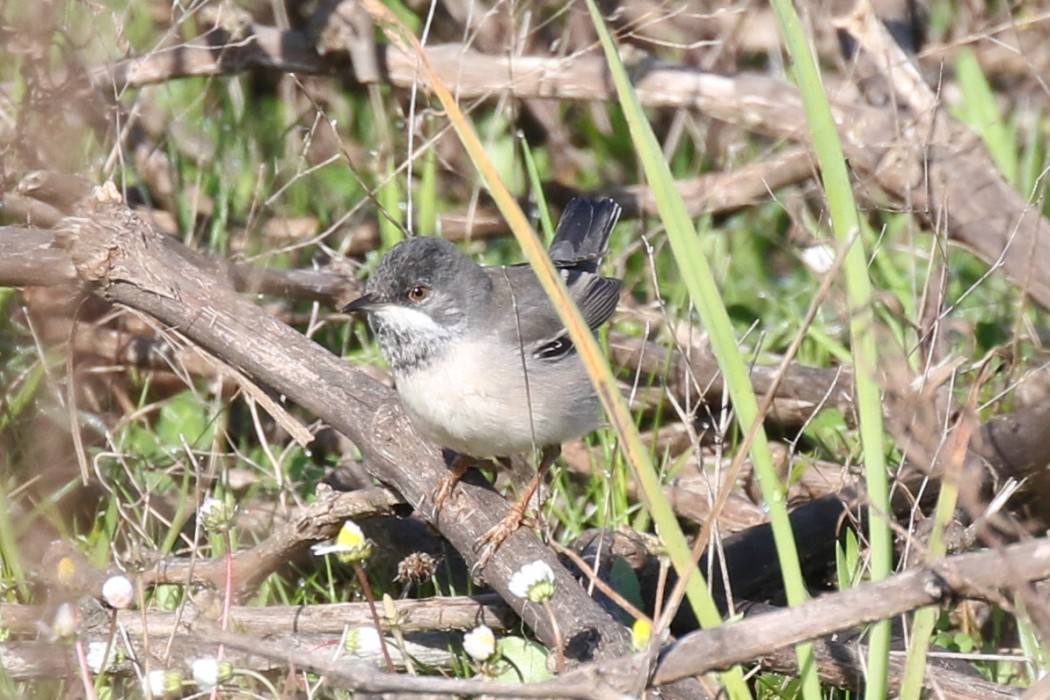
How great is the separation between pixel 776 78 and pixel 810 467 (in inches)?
89.7

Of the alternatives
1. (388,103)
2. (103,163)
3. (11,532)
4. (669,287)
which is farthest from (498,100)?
(11,532)

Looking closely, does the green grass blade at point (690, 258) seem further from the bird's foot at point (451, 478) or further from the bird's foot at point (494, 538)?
the bird's foot at point (451, 478)

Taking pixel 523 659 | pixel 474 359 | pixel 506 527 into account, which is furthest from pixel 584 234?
pixel 523 659

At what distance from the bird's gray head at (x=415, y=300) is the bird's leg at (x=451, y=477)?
0.33m

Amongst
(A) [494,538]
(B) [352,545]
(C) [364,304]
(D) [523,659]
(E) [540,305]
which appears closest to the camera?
(B) [352,545]

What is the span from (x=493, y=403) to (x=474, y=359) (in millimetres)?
185

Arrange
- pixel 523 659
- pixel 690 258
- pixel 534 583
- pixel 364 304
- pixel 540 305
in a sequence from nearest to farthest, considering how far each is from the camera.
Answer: pixel 690 258
pixel 534 583
pixel 523 659
pixel 364 304
pixel 540 305

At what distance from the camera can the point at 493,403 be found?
3.67 m

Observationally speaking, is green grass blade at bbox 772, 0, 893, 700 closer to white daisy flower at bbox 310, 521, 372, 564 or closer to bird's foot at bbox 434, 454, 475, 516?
white daisy flower at bbox 310, 521, 372, 564

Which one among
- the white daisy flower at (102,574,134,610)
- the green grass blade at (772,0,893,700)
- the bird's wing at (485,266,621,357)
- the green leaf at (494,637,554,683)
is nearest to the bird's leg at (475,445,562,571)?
the green leaf at (494,637,554,683)

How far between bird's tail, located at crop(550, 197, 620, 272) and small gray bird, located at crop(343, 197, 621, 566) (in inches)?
16.4

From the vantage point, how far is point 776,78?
608cm

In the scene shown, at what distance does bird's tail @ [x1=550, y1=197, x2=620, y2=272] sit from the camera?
4.67m

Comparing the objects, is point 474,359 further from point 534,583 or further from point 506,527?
point 534,583
